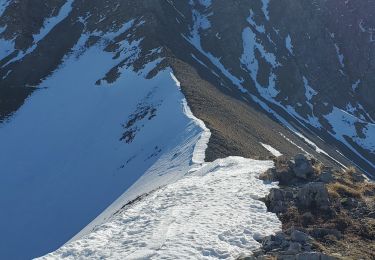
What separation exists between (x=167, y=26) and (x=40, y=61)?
21.9 meters

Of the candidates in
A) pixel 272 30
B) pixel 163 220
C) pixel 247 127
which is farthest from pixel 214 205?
pixel 272 30

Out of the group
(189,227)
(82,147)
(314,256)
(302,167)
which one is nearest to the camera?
(314,256)

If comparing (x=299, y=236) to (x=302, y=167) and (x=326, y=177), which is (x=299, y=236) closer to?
(x=326, y=177)

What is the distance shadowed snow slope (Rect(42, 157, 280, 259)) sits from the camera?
14.9m

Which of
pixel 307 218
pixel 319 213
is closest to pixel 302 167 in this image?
pixel 319 213

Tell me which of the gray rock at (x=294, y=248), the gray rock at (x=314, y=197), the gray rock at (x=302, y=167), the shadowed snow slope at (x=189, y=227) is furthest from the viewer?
the gray rock at (x=302, y=167)

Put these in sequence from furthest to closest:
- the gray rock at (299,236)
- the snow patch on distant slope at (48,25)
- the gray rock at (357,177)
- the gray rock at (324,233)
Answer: the snow patch on distant slope at (48,25) → the gray rock at (357,177) → the gray rock at (324,233) → the gray rock at (299,236)

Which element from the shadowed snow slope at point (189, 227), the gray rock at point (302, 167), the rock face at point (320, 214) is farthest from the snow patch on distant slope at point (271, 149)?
the shadowed snow slope at point (189, 227)

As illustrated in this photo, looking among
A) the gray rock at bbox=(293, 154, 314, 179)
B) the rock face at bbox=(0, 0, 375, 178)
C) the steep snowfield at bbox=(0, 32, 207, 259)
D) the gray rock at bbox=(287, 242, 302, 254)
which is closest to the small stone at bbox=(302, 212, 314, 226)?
the gray rock at bbox=(287, 242, 302, 254)

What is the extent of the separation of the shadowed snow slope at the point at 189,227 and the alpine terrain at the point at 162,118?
0.24ft

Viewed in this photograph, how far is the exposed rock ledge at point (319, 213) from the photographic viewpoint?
46.8 ft

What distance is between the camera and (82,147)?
5403cm

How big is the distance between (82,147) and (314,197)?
39.1 metres

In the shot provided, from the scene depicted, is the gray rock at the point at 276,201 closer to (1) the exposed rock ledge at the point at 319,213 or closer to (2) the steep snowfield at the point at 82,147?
(1) the exposed rock ledge at the point at 319,213
